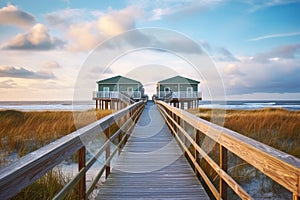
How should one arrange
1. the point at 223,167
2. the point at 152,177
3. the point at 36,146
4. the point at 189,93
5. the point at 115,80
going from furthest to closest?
1. the point at 115,80
2. the point at 189,93
3. the point at 36,146
4. the point at 152,177
5. the point at 223,167

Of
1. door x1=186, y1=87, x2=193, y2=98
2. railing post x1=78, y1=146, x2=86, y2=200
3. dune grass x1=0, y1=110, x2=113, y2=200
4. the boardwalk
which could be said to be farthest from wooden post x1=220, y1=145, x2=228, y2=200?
door x1=186, y1=87, x2=193, y2=98

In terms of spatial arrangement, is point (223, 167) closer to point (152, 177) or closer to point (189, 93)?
point (152, 177)

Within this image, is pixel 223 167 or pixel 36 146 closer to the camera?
pixel 223 167

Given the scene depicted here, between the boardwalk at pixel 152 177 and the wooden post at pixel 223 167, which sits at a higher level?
the wooden post at pixel 223 167

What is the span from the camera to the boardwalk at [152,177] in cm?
331

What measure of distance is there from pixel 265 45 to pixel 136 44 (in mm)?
12508

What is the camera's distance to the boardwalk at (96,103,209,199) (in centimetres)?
331

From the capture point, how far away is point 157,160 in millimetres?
5125

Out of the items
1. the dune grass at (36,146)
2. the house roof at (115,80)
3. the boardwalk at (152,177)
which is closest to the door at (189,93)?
the house roof at (115,80)

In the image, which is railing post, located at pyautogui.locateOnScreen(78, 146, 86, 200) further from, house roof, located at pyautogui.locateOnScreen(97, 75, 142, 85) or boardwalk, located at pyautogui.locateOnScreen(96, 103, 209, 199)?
house roof, located at pyautogui.locateOnScreen(97, 75, 142, 85)

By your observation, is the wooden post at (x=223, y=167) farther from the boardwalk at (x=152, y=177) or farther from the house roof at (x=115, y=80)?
the house roof at (x=115, y=80)

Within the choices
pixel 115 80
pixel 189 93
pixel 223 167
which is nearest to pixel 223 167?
pixel 223 167

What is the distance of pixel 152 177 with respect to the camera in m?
4.03

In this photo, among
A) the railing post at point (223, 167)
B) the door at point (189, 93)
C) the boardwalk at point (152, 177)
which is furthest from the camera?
the door at point (189, 93)
